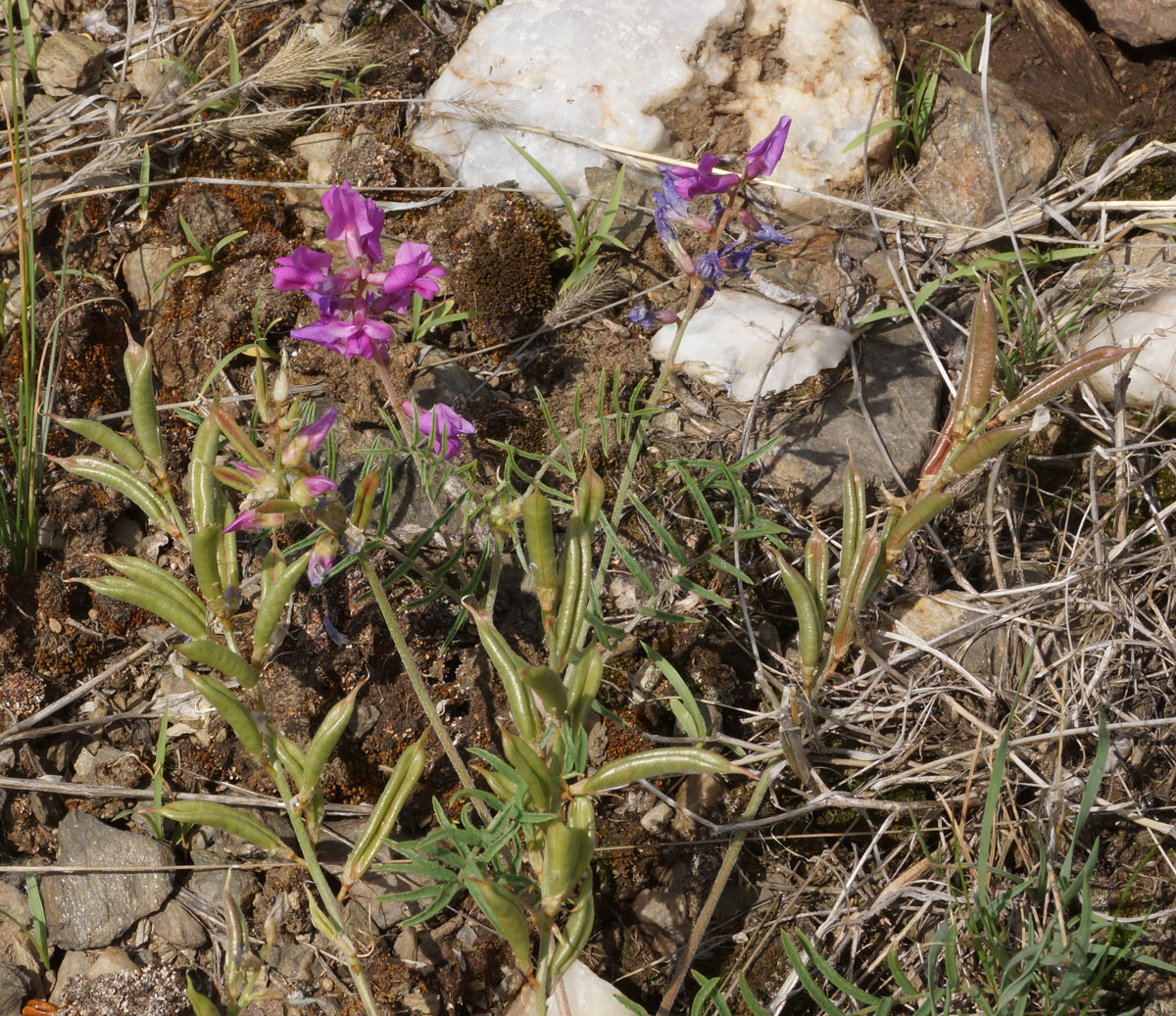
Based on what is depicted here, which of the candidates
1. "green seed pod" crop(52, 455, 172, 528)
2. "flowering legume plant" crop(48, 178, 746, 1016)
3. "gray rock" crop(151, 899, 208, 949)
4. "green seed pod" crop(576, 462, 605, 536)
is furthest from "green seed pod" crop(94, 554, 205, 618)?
"green seed pod" crop(576, 462, 605, 536)

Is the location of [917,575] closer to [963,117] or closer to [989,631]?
[989,631]

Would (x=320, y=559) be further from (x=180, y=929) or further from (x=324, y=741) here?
(x=180, y=929)

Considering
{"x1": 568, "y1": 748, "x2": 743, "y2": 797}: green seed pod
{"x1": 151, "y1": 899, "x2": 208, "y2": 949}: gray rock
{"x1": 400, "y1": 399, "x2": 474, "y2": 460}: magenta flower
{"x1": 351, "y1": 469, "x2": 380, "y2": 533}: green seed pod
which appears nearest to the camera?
{"x1": 568, "y1": 748, "x2": 743, "y2": 797}: green seed pod

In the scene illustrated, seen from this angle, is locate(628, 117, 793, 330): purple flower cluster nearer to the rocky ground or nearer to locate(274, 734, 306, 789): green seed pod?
the rocky ground

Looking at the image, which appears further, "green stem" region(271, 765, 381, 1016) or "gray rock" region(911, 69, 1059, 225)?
"gray rock" region(911, 69, 1059, 225)

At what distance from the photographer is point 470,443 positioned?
291 cm

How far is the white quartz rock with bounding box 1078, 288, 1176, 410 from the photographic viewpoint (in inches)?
117

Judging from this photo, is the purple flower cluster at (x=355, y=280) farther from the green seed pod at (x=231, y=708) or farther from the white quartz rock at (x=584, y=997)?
the white quartz rock at (x=584, y=997)

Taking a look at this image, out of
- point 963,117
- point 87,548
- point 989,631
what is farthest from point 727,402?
Result: point 87,548

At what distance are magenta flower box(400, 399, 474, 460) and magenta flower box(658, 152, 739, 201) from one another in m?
0.76

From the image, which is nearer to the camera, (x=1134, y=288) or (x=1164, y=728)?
(x=1164, y=728)

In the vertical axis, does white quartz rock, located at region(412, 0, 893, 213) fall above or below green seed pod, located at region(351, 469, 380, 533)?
above

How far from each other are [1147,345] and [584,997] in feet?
7.84

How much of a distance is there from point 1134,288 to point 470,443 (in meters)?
2.05
